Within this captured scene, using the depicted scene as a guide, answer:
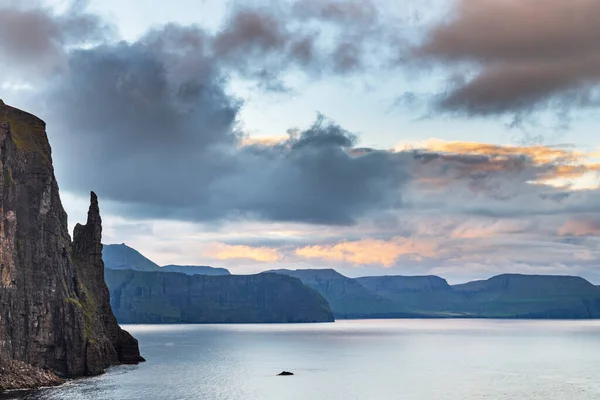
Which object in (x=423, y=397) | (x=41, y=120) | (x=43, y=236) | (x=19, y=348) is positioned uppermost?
(x=41, y=120)

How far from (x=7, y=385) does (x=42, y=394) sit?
7642 mm

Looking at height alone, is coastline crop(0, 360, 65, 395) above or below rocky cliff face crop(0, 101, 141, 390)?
below

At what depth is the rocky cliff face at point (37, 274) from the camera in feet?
460

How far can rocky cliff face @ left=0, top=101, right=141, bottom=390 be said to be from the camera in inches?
5522

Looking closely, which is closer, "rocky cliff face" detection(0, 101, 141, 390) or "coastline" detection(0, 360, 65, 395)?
"coastline" detection(0, 360, 65, 395)

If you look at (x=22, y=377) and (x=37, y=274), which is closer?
(x=22, y=377)

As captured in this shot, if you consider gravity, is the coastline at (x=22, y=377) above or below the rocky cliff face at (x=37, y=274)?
below

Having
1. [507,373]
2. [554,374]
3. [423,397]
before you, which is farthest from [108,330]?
[554,374]

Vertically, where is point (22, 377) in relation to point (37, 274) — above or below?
below

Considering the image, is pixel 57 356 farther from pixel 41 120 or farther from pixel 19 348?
pixel 41 120

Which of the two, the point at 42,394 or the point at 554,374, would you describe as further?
the point at 554,374

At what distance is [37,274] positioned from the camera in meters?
152

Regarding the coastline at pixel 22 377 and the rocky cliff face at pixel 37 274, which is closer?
the coastline at pixel 22 377

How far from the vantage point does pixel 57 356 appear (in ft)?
507
